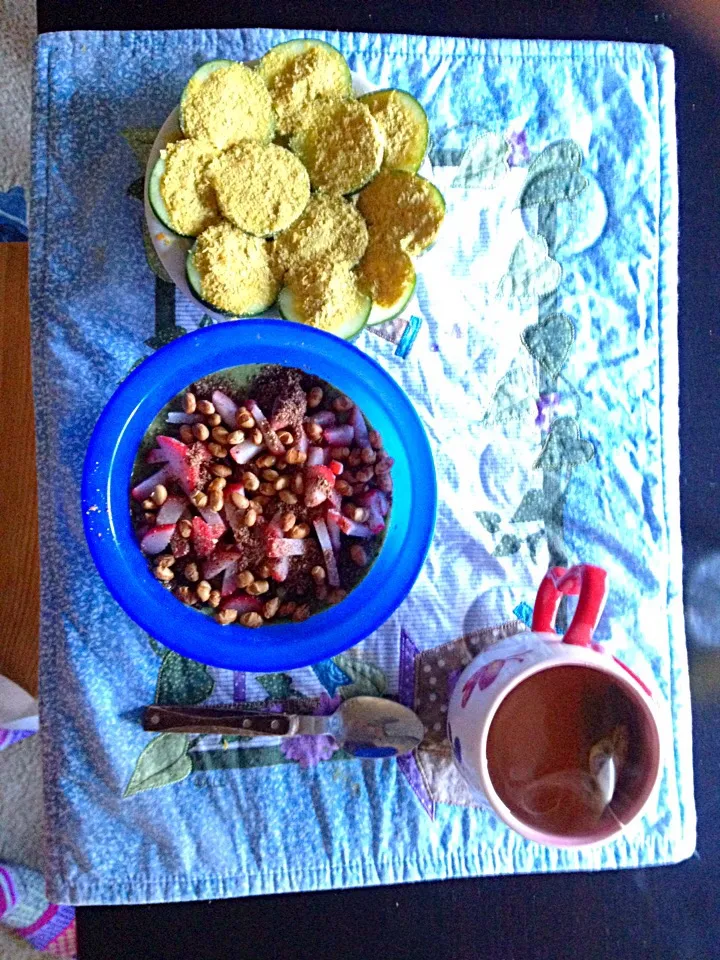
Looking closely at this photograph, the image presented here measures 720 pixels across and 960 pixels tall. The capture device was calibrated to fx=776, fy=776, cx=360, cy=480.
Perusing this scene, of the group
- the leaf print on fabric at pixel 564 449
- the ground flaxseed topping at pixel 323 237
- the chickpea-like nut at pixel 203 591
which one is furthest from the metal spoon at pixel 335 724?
the ground flaxseed topping at pixel 323 237

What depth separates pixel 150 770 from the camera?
65 cm

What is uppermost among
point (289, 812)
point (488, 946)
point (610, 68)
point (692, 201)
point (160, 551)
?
point (610, 68)

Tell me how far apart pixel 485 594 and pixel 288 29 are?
1.75 feet

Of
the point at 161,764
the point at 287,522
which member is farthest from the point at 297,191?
the point at 161,764

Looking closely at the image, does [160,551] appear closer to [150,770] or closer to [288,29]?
[150,770]

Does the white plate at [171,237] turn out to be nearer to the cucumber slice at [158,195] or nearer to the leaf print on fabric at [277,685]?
the cucumber slice at [158,195]

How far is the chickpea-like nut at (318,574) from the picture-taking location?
63 centimetres

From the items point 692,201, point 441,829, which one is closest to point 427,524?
point 441,829

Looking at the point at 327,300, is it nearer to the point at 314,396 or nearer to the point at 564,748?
the point at 314,396

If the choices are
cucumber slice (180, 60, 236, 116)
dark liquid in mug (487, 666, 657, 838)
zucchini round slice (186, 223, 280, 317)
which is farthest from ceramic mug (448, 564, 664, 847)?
cucumber slice (180, 60, 236, 116)

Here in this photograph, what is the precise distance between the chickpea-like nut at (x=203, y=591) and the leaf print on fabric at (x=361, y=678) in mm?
130

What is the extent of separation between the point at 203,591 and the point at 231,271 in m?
0.25

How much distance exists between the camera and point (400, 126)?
0.61m

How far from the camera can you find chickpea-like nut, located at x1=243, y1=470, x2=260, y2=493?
63cm
